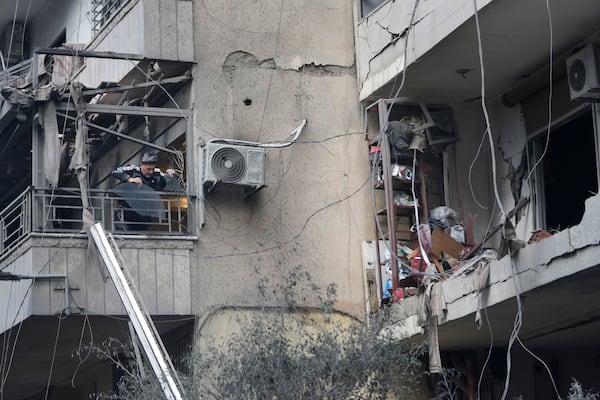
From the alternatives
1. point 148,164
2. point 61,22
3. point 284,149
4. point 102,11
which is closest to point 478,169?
point 284,149

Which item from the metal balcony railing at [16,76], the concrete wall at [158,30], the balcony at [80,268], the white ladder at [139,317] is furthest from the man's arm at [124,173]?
the metal balcony railing at [16,76]

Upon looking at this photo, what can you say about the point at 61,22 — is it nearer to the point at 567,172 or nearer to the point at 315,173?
the point at 315,173

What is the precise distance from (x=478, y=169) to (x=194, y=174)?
13.2ft

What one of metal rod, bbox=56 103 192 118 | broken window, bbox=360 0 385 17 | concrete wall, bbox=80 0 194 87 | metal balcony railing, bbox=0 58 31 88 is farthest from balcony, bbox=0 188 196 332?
broken window, bbox=360 0 385 17

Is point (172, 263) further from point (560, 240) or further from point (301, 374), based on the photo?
point (560, 240)

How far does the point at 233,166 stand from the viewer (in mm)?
17172

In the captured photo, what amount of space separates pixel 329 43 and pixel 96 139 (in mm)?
3668

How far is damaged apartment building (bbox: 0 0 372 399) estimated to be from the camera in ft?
54.7

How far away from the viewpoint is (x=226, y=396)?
14203 millimetres

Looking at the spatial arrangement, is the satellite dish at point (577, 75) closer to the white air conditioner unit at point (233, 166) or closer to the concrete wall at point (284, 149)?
the concrete wall at point (284, 149)

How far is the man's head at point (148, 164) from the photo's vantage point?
17703mm

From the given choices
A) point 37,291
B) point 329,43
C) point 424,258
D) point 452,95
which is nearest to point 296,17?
point 329,43

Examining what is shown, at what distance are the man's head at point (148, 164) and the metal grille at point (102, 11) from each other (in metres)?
2.91

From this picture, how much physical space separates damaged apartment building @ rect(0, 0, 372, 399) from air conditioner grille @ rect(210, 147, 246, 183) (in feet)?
0.06
